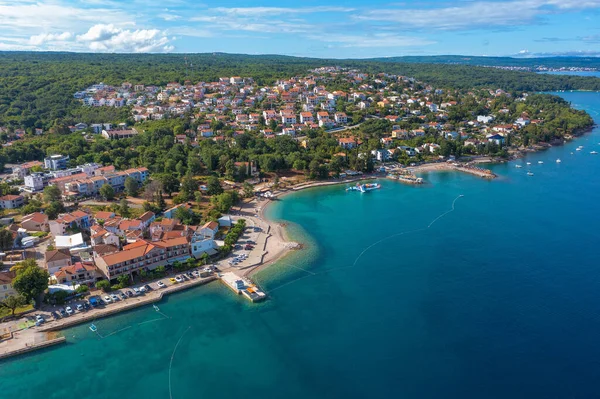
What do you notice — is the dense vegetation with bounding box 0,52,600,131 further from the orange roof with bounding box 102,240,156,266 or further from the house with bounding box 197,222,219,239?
the orange roof with bounding box 102,240,156,266

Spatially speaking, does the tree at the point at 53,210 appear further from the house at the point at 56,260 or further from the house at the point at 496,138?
the house at the point at 496,138

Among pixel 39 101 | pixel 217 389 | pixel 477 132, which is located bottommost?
pixel 217 389

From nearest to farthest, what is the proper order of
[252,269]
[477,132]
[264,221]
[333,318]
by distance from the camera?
[333,318], [252,269], [264,221], [477,132]

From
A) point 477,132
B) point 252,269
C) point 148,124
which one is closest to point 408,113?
point 477,132

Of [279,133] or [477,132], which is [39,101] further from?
[477,132]

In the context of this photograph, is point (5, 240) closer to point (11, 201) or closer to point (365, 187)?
point (11, 201)

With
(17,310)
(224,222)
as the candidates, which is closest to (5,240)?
(17,310)
